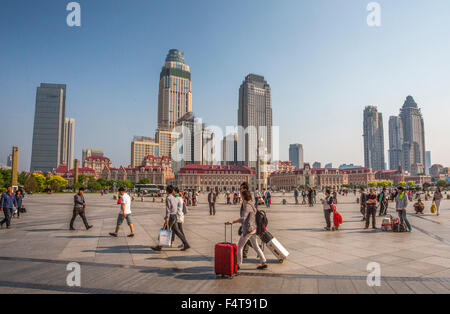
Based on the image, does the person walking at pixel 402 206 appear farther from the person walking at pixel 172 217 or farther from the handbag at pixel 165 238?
the handbag at pixel 165 238

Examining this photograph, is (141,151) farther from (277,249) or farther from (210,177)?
(277,249)

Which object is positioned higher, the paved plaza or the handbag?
the handbag

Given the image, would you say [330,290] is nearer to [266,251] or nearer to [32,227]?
[266,251]

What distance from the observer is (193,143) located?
189m

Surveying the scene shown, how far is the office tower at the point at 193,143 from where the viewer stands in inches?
7333

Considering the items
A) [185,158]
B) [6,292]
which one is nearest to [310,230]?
[6,292]

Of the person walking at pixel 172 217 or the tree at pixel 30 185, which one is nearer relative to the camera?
the person walking at pixel 172 217

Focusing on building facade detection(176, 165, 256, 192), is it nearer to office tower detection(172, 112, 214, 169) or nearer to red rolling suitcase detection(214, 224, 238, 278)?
office tower detection(172, 112, 214, 169)

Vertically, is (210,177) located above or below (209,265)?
above

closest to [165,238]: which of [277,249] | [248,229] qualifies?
[248,229]

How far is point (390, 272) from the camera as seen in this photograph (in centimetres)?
661

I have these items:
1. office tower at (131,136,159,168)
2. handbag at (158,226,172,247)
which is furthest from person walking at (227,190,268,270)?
office tower at (131,136,159,168)

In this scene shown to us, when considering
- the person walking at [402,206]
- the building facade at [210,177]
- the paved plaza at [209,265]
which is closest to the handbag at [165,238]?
the paved plaza at [209,265]

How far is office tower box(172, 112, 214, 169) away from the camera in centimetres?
18625
